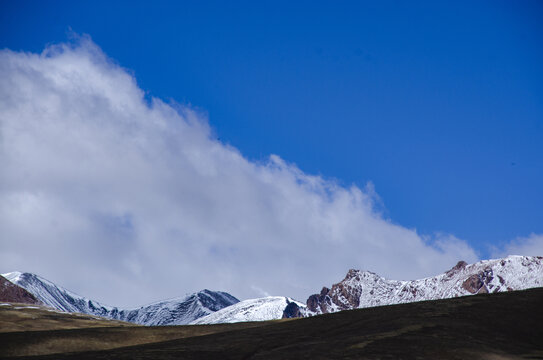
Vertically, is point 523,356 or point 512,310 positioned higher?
point 512,310

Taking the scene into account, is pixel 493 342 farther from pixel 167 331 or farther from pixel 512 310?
pixel 167 331

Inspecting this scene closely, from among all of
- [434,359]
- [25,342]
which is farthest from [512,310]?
[25,342]

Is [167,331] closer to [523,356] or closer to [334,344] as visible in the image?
[334,344]

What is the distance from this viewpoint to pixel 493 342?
35438 mm

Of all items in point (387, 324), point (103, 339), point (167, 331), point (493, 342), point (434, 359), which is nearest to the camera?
point (434, 359)

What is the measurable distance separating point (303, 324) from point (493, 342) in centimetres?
2014

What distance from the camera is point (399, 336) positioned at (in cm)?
3684

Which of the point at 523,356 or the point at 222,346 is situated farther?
the point at 222,346

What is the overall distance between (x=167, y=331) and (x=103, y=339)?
8504mm

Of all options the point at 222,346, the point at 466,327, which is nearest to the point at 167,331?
the point at 222,346

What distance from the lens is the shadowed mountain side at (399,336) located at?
3350 cm

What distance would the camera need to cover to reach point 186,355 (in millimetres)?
39156

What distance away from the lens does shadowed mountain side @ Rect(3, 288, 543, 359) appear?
33500mm

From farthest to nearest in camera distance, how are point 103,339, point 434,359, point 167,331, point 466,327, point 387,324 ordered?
point 167,331 < point 103,339 < point 387,324 < point 466,327 < point 434,359
